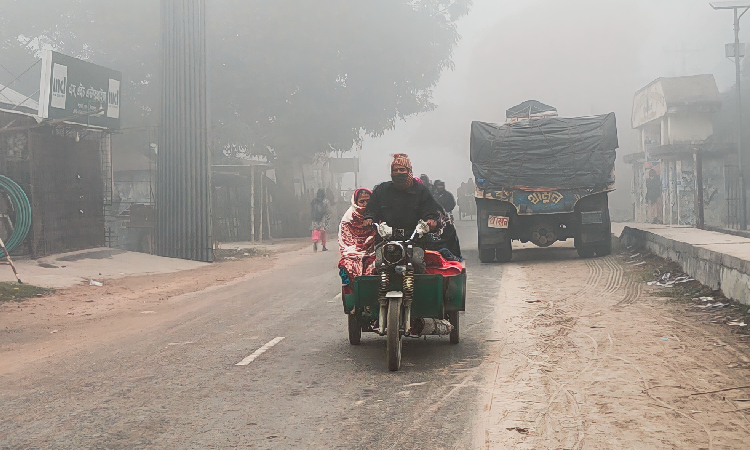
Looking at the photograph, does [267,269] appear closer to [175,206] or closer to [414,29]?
[175,206]

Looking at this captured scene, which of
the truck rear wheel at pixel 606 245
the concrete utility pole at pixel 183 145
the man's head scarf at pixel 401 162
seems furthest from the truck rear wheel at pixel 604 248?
the man's head scarf at pixel 401 162

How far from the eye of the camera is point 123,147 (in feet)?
115

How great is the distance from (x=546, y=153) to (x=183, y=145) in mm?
9296

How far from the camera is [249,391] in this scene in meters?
6.08

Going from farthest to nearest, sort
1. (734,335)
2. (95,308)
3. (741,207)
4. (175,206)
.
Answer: (741,207) < (175,206) < (95,308) < (734,335)

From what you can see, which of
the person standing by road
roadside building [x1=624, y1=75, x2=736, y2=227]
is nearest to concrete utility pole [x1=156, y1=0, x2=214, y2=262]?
the person standing by road

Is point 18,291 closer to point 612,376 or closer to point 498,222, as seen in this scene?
point 498,222

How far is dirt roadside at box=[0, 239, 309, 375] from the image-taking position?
28.5ft

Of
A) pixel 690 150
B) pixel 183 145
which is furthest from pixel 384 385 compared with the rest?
pixel 690 150

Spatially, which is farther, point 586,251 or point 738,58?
point 738,58

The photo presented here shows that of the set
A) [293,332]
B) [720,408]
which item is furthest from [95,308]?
[720,408]

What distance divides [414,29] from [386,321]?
3338cm

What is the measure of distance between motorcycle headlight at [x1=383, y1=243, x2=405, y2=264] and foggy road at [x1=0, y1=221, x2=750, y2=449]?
3.11 feet

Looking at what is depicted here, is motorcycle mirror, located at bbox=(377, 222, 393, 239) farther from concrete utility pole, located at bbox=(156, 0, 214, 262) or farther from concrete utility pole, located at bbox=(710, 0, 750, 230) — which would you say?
concrete utility pole, located at bbox=(710, 0, 750, 230)
